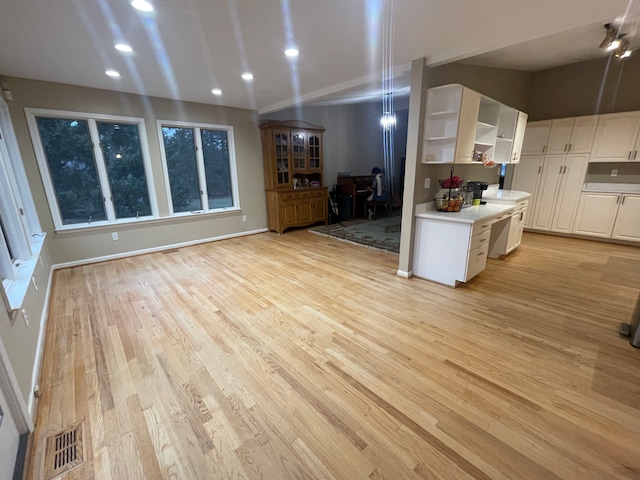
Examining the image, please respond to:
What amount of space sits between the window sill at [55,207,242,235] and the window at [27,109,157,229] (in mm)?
63

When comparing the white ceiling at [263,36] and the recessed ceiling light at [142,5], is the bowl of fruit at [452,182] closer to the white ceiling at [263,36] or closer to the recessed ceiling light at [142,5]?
the white ceiling at [263,36]

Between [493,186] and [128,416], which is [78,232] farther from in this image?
[493,186]

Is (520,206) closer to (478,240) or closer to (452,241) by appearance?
(478,240)

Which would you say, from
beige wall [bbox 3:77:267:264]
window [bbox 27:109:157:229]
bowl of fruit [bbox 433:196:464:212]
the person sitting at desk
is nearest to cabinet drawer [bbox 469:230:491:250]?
bowl of fruit [bbox 433:196:464:212]

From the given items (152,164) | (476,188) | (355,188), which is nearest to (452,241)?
(476,188)

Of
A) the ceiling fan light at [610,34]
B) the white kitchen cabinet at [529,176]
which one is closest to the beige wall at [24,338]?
the ceiling fan light at [610,34]

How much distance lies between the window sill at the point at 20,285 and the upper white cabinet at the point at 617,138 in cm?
732

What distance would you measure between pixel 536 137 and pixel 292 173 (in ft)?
15.5

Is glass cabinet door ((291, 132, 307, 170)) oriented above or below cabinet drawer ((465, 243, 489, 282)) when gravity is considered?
above

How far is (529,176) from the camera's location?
5.14 metres

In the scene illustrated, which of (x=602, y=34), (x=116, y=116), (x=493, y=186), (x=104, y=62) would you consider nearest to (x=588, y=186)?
(x=493, y=186)

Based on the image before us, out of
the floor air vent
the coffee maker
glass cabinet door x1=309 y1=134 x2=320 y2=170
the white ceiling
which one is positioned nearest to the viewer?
the floor air vent

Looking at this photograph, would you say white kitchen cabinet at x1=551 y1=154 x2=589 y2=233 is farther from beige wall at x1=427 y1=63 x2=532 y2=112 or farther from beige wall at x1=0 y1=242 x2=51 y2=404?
beige wall at x1=0 y1=242 x2=51 y2=404

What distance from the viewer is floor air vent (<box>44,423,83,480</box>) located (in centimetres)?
127
